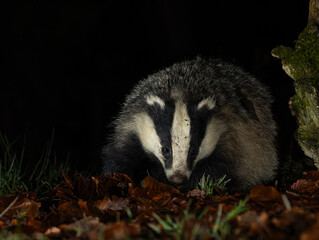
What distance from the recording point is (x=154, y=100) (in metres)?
3.97

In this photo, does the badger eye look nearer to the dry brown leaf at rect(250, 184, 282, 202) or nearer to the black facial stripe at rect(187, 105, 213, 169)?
the black facial stripe at rect(187, 105, 213, 169)

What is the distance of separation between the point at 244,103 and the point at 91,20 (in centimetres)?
676

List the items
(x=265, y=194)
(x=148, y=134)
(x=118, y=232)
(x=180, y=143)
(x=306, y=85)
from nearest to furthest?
1. (x=118, y=232)
2. (x=265, y=194)
3. (x=180, y=143)
4. (x=148, y=134)
5. (x=306, y=85)

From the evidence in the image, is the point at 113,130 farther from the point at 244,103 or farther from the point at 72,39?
the point at 72,39

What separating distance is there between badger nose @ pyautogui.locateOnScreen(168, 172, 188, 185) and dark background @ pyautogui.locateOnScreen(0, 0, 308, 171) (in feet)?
17.5

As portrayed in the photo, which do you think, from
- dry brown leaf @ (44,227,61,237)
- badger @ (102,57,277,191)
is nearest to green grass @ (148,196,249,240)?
dry brown leaf @ (44,227,61,237)

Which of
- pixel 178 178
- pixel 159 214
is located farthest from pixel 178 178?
pixel 159 214

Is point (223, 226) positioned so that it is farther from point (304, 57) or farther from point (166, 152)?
point (304, 57)

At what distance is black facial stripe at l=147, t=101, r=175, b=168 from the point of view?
3742 mm

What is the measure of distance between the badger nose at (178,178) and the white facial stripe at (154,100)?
622 millimetres

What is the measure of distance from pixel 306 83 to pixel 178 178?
63.1 inches

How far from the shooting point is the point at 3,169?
16.6ft

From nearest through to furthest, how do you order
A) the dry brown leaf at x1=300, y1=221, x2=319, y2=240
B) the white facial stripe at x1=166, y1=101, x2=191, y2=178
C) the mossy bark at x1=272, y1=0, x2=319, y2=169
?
the dry brown leaf at x1=300, y1=221, x2=319, y2=240
the white facial stripe at x1=166, y1=101, x2=191, y2=178
the mossy bark at x1=272, y1=0, x2=319, y2=169

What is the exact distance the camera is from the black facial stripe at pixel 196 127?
3723 millimetres
